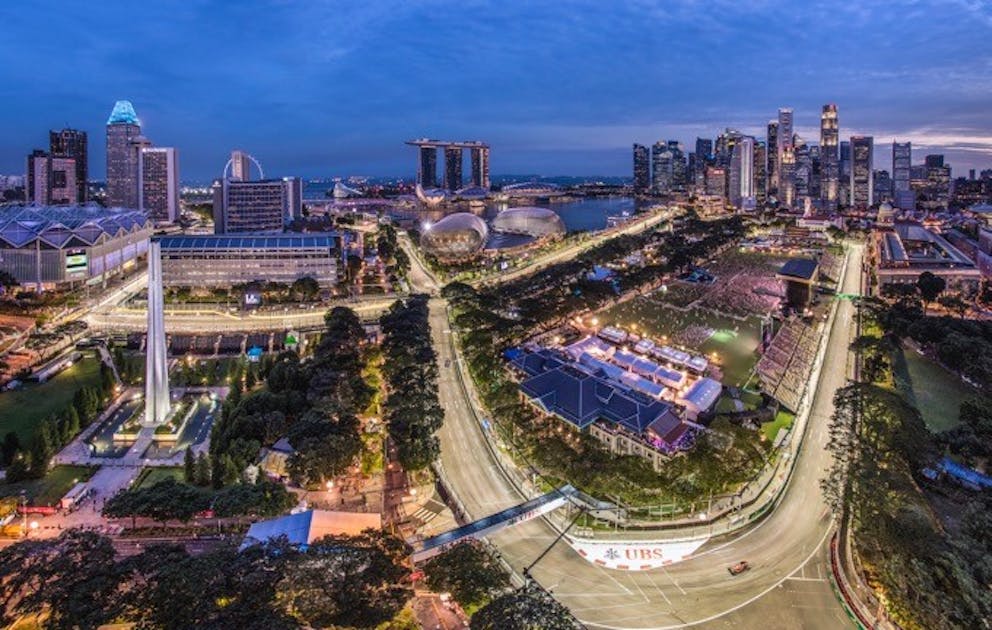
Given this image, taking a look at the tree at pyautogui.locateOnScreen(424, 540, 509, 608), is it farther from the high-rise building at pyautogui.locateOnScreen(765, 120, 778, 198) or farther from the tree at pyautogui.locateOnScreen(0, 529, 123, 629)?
the high-rise building at pyautogui.locateOnScreen(765, 120, 778, 198)

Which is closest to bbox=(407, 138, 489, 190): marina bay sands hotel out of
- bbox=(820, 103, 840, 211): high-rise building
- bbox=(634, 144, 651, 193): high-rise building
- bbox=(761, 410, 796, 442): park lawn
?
bbox=(634, 144, 651, 193): high-rise building

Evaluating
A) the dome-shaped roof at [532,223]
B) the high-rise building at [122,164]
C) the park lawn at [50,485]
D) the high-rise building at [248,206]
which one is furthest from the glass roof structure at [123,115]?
the park lawn at [50,485]

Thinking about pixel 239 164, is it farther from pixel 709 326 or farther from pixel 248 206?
pixel 709 326

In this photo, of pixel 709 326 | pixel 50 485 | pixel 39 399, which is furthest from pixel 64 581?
pixel 709 326

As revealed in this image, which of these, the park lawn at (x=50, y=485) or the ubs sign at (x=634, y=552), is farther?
the park lawn at (x=50, y=485)

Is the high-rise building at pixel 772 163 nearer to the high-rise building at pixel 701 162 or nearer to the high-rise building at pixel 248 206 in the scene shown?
the high-rise building at pixel 701 162
